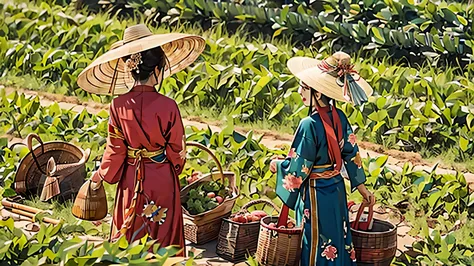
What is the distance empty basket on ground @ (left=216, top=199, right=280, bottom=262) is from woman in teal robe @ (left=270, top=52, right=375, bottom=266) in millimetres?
603

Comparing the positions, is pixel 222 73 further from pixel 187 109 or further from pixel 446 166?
pixel 446 166

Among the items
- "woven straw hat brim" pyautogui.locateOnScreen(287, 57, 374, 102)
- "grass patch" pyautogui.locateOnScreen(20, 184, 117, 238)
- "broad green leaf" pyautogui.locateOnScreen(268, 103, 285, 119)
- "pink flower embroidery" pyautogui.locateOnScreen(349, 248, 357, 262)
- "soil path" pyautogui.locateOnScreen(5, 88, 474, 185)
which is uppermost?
"woven straw hat brim" pyautogui.locateOnScreen(287, 57, 374, 102)

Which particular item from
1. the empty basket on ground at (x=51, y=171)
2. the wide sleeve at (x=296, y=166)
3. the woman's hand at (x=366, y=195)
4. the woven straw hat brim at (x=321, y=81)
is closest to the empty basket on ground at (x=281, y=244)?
the wide sleeve at (x=296, y=166)

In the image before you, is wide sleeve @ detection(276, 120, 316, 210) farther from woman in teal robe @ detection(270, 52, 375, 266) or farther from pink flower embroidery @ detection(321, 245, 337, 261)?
pink flower embroidery @ detection(321, 245, 337, 261)

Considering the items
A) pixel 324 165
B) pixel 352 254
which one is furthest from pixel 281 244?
pixel 324 165

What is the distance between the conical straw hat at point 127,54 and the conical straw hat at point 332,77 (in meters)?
0.80

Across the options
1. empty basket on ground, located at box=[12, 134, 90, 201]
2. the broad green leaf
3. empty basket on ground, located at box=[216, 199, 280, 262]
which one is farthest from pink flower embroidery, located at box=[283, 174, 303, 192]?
the broad green leaf

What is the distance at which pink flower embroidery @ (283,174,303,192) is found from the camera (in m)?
5.76

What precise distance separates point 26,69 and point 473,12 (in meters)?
5.18

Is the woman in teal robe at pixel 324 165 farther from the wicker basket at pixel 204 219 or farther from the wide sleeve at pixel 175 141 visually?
the wicker basket at pixel 204 219

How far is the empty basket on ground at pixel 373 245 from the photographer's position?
5.89m

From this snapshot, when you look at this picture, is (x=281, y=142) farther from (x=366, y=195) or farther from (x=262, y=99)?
(x=366, y=195)

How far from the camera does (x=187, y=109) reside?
10062 mm

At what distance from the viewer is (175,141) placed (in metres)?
5.85
